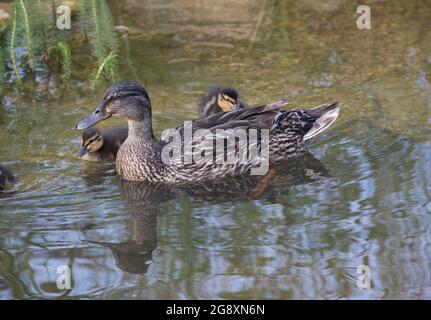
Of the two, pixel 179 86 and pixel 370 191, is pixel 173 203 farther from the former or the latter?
pixel 179 86

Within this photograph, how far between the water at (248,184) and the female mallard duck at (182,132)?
0.41 feet

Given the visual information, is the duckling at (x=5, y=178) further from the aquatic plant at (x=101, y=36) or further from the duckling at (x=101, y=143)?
the aquatic plant at (x=101, y=36)

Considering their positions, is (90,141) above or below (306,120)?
below

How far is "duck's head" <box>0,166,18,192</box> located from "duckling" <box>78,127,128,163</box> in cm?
63

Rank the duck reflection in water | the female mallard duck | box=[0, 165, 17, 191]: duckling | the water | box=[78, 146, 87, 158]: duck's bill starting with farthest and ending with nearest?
box=[78, 146, 87, 158]: duck's bill < the female mallard duck < box=[0, 165, 17, 191]: duckling < the duck reflection in water < the water

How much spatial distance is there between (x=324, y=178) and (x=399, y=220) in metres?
0.83

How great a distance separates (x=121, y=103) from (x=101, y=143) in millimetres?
494

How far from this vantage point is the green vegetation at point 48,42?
23.4 ft

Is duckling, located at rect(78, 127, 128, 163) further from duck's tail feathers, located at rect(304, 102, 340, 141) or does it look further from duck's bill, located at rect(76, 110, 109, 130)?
duck's tail feathers, located at rect(304, 102, 340, 141)

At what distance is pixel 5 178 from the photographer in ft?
18.8

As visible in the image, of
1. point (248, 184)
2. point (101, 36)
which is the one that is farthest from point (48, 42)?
point (248, 184)

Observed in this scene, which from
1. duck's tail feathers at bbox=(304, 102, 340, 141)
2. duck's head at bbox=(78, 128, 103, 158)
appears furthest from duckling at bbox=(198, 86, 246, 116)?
duck's head at bbox=(78, 128, 103, 158)

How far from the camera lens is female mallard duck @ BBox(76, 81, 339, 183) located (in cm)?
600

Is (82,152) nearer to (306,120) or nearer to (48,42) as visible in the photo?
(306,120)
